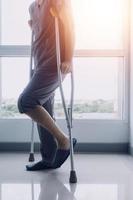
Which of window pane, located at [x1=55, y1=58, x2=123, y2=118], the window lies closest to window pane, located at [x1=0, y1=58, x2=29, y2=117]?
the window

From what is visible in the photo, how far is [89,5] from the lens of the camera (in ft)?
11.2

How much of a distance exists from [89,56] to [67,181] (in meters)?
1.54

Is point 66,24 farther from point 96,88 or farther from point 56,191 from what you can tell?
point 96,88

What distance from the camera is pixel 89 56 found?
3.42 m

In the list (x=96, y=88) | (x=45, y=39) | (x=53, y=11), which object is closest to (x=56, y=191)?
(x=45, y=39)

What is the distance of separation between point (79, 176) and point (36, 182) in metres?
0.34

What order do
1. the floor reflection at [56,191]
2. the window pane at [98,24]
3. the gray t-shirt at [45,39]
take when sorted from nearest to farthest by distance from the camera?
the floor reflection at [56,191] → the gray t-shirt at [45,39] → the window pane at [98,24]

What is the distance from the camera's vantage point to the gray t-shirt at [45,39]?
2379 mm

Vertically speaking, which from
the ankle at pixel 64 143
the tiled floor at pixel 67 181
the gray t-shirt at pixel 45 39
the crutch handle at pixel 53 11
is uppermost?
the crutch handle at pixel 53 11

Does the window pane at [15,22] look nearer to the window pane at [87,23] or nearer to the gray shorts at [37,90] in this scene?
the window pane at [87,23]

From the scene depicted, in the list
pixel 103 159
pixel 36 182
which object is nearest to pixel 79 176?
pixel 36 182

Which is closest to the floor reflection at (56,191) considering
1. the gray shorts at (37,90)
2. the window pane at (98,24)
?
the gray shorts at (37,90)

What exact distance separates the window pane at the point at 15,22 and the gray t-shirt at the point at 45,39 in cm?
100

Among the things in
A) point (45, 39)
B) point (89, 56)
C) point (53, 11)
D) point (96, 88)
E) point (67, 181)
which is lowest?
point (67, 181)
